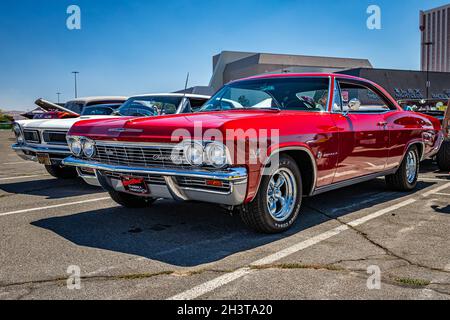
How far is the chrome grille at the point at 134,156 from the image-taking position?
12.1ft

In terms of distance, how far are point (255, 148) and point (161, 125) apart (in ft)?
2.72

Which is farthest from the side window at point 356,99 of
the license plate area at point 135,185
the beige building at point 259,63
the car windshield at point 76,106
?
the beige building at point 259,63

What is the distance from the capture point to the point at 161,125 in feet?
12.3

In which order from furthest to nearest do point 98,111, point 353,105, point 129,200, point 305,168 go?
point 98,111, point 129,200, point 353,105, point 305,168

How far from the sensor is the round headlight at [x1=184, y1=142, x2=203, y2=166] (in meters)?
3.48

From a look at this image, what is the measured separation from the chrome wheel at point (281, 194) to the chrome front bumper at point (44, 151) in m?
3.61

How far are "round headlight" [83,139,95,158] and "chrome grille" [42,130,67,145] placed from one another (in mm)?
2253

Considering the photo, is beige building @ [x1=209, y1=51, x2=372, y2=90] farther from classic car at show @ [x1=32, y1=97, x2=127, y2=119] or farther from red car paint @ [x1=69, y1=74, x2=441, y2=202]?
red car paint @ [x1=69, y1=74, x2=441, y2=202]

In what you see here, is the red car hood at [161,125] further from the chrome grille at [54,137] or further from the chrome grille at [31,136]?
the chrome grille at [31,136]

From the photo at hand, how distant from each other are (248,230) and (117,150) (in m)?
1.40

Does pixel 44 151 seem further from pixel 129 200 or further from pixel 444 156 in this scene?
pixel 444 156

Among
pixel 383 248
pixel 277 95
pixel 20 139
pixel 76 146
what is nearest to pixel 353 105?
pixel 277 95

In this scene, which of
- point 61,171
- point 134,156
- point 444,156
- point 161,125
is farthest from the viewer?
point 444,156

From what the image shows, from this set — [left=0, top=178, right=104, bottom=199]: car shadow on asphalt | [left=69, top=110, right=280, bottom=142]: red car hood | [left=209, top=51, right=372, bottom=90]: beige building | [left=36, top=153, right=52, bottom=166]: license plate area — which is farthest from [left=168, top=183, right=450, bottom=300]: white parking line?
[left=209, top=51, right=372, bottom=90]: beige building
